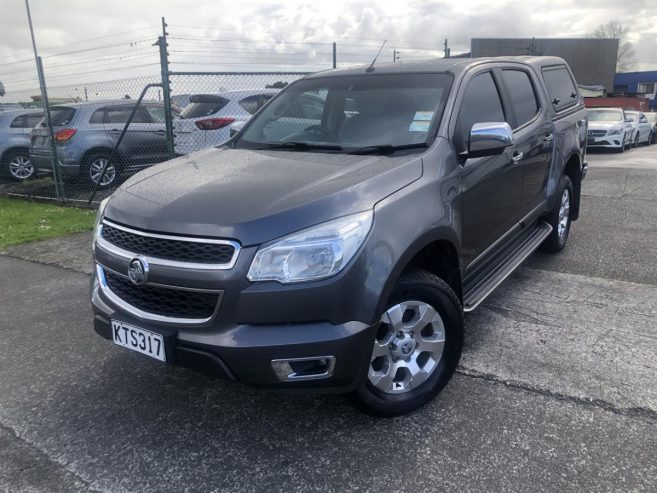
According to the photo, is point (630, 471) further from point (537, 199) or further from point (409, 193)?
point (537, 199)

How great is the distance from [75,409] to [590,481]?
8.72 feet

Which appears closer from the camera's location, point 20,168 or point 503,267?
point 503,267

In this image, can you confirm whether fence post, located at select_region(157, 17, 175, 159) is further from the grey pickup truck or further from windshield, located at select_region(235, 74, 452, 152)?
the grey pickup truck

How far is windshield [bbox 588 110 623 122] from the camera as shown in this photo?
59.4 feet

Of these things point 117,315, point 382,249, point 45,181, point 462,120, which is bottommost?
point 45,181

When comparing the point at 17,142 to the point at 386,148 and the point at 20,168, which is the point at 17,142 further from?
the point at 386,148

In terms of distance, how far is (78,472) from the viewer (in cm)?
261

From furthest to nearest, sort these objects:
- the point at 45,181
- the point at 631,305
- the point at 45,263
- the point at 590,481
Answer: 1. the point at 45,181
2. the point at 45,263
3. the point at 631,305
4. the point at 590,481

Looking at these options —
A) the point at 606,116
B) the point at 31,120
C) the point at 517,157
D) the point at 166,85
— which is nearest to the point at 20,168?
the point at 31,120

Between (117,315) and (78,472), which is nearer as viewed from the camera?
(78,472)

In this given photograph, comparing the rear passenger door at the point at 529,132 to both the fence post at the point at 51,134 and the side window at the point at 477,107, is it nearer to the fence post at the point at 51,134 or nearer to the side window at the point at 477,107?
the side window at the point at 477,107

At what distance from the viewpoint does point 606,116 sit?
721 inches

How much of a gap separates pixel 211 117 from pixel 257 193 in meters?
6.40

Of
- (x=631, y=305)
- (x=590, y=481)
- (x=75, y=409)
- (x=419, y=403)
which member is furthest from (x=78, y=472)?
(x=631, y=305)
